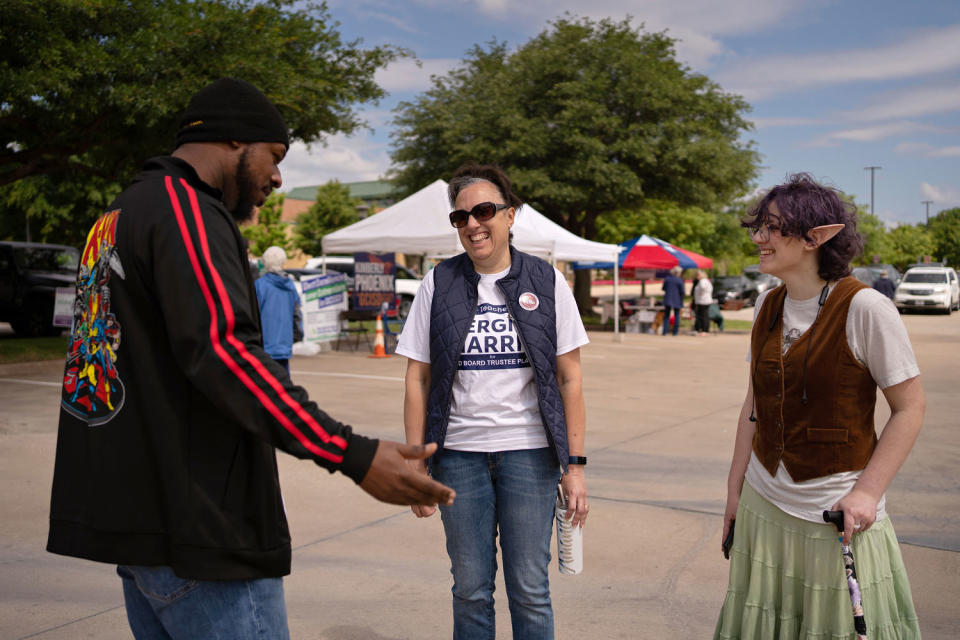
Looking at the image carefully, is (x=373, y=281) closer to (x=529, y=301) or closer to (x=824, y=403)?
(x=529, y=301)

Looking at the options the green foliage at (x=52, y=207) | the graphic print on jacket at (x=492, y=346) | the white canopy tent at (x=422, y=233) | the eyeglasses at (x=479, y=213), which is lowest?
the graphic print on jacket at (x=492, y=346)

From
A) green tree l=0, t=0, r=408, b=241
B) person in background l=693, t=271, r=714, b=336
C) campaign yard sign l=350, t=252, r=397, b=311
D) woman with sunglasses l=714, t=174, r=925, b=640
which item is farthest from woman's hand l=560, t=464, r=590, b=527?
person in background l=693, t=271, r=714, b=336

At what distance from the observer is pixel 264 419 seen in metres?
1.62

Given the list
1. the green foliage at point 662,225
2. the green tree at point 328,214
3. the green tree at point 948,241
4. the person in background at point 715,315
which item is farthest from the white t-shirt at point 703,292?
the green tree at point 948,241

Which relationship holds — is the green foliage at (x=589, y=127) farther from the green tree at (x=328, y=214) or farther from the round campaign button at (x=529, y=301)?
the green tree at (x=328, y=214)

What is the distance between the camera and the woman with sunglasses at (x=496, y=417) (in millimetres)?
2863

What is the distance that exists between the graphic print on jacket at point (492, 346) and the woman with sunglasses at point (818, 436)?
78 cm

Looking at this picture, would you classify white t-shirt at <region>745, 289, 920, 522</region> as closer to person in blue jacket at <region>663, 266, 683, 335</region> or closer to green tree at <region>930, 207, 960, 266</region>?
person in blue jacket at <region>663, 266, 683, 335</region>

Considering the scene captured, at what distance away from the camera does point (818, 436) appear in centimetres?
248

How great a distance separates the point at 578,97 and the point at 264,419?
80.0 feet

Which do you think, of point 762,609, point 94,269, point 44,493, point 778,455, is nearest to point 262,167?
point 94,269

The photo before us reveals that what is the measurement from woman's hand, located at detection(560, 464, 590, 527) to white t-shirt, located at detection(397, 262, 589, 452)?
15 cm

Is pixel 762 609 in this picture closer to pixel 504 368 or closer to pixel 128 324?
pixel 504 368

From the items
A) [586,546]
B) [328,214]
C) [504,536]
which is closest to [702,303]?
[586,546]
